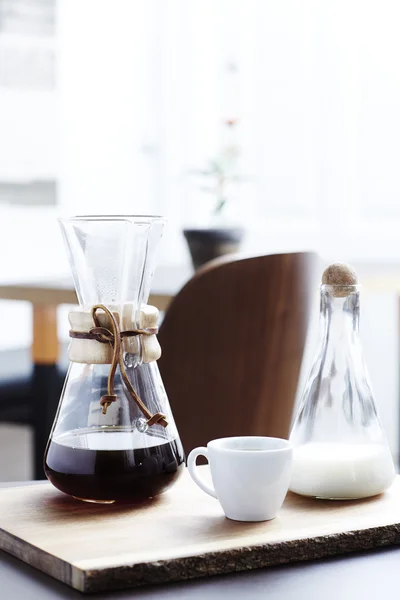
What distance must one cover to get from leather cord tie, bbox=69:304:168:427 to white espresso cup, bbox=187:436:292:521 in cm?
7

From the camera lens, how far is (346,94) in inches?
145

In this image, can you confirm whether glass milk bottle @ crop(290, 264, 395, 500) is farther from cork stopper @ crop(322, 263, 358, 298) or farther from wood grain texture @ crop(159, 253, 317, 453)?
wood grain texture @ crop(159, 253, 317, 453)

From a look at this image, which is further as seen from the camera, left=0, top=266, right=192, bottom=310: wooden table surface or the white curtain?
the white curtain

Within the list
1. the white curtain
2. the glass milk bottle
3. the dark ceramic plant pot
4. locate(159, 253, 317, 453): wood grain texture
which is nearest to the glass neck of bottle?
the glass milk bottle

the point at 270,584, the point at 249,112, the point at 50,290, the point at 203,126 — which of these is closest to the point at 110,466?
the point at 270,584

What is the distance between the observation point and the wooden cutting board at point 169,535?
0.68 metres

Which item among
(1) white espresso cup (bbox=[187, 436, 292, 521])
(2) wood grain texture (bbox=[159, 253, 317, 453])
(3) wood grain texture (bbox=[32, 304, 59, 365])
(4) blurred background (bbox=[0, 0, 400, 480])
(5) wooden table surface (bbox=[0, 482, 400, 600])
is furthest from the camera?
(4) blurred background (bbox=[0, 0, 400, 480])

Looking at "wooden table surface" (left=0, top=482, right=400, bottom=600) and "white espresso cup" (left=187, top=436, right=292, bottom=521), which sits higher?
"white espresso cup" (left=187, top=436, right=292, bottom=521)

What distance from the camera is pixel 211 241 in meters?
2.42

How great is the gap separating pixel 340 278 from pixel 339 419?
0.12 metres

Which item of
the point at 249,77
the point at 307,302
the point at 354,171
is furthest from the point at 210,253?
the point at 249,77

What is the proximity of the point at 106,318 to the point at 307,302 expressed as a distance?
0.97 m

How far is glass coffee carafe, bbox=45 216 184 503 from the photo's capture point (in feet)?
2.69

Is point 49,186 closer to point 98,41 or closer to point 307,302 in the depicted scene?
point 98,41
